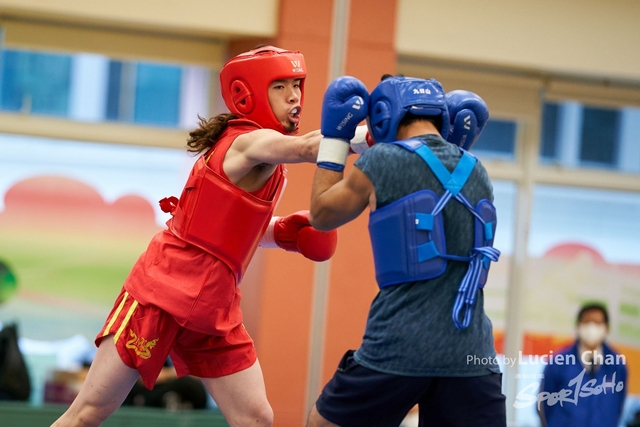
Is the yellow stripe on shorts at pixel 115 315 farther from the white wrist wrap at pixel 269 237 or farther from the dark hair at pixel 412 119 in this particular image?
the dark hair at pixel 412 119

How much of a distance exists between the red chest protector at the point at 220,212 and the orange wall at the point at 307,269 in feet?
8.27

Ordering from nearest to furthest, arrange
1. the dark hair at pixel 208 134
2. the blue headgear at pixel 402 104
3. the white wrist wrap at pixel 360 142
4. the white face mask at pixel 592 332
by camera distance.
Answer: the blue headgear at pixel 402 104 → the white wrist wrap at pixel 360 142 → the dark hair at pixel 208 134 → the white face mask at pixel 592 332

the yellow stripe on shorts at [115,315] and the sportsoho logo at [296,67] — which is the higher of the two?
the sportsoho logo at [296,67]

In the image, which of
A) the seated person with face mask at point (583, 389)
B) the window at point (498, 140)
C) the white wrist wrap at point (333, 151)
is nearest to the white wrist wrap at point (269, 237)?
the white wrist wrap at point (333, 151)

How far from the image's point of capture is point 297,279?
18.0 ft

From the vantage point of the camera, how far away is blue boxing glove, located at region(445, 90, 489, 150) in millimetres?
2714

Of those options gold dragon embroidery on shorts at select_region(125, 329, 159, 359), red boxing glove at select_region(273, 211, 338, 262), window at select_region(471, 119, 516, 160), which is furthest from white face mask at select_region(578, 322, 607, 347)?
gold dragon embroidery on shorts at select_region(125, 329, 159, 359)

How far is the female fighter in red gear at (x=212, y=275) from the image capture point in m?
2.78

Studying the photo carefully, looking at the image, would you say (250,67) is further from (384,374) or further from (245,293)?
(245,293)

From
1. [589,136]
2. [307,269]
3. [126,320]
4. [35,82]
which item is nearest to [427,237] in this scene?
[126,320]

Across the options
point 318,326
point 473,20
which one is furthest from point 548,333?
point 473,20

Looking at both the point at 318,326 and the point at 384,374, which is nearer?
the point at 384,374

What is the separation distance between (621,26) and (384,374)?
458cm

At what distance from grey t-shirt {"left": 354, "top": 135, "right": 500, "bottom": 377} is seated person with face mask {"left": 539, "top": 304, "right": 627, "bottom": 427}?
2136 mm
